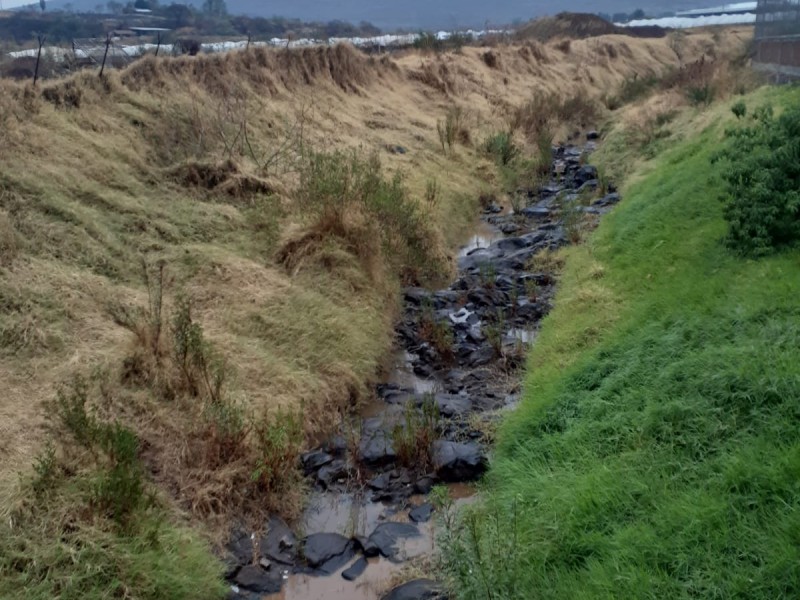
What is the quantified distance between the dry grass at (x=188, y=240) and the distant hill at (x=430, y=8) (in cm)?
13930

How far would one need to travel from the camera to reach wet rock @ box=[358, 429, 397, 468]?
6.90 metres

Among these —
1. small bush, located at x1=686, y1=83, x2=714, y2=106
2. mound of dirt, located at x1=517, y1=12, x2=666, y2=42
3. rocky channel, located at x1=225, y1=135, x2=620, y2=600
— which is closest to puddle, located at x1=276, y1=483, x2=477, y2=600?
rocky channel, located at x1=225, y1=135, x2=620, y2=600

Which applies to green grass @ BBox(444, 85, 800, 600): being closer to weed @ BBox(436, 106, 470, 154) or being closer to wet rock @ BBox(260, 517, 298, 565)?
wet rock @ BBox(260, 517, 298, 565)

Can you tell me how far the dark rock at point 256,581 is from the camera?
215 inches

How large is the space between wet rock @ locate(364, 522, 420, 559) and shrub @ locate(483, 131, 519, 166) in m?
12.8

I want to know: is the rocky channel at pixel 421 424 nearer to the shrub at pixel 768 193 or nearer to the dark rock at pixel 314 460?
the dark rock at pixel 314 460

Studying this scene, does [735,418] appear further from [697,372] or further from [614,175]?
[614,175]

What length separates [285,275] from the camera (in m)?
9.52

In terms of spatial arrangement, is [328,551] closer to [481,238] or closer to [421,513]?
[421,513]

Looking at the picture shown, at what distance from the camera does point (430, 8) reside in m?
177

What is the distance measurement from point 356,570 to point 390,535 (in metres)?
0.44

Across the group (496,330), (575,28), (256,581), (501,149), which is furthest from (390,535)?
(575,28)

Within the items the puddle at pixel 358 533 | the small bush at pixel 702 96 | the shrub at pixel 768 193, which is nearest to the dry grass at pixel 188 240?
the puddle at pixel 358 533

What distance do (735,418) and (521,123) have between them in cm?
1794
